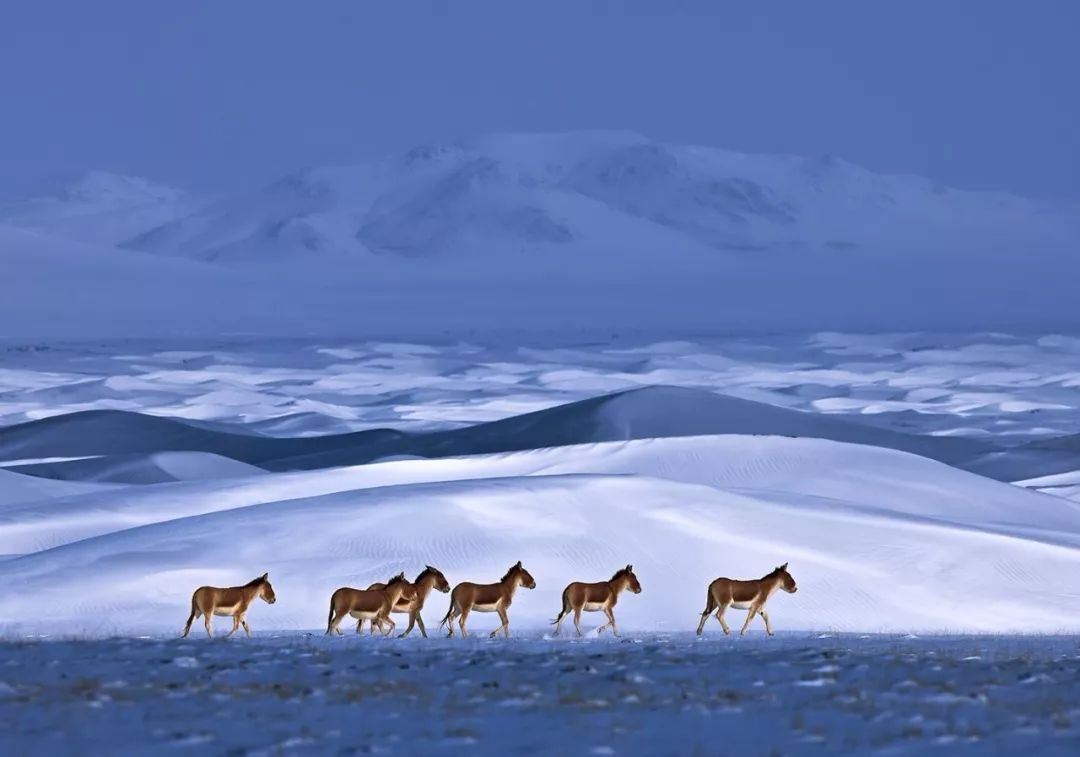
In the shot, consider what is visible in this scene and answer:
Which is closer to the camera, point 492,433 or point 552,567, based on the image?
point 552,567

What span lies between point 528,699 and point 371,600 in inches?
216

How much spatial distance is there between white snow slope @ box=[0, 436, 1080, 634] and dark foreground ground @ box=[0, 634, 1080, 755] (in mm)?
7687

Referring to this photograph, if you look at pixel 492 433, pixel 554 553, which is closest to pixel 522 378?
pixel 492 433

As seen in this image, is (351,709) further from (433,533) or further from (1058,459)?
(1058,459)

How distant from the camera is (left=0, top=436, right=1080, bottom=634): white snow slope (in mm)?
24969

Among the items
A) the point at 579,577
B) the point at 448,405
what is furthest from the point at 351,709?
the point at 448,405

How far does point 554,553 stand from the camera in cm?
2817

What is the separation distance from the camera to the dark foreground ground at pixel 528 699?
34.0 feet

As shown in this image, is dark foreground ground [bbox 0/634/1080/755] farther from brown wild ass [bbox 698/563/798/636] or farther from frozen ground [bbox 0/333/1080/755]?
brown wild ass [bbox 698/563/798/636]

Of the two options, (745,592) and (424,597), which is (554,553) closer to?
(745,592)

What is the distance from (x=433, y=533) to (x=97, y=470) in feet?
94.6

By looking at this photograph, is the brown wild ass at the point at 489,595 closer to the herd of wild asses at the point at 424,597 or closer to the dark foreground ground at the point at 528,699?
the herd of wild asses at the point at 424,597

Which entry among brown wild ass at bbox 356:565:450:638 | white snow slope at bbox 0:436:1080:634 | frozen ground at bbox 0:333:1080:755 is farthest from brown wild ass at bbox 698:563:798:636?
white snow slope at bbox 0:436:1080:634

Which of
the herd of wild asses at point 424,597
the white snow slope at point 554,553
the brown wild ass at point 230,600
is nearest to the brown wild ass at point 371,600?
the herd of wild asses at point 424,597
